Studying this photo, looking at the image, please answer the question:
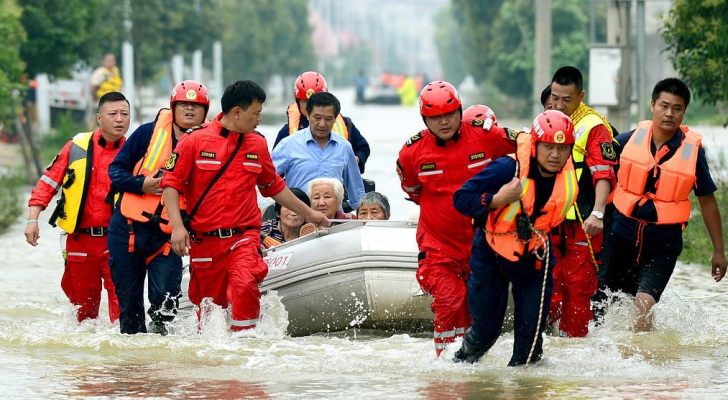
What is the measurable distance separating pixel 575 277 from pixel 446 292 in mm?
990

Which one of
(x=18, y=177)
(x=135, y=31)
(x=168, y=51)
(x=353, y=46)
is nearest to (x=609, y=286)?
(x=18, y=177)

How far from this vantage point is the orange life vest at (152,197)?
30.9 feet

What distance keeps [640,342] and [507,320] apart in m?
0.90

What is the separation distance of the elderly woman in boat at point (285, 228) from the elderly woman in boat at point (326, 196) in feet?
0.31

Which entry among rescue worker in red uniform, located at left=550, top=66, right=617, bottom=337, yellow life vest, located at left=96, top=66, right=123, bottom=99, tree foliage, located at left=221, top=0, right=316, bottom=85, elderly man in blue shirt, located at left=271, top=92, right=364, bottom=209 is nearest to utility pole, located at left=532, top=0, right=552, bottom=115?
yellow life vest, located at left=96, top=66, right=123, bottom=99

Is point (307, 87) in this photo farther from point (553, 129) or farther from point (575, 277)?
point (553, 129)

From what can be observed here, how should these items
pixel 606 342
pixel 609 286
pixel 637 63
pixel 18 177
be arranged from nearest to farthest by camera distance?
pixel 606 342
pixel 609 286
pixel 637 63
pixel 18 177

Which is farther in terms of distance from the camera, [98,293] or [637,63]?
[637,63]

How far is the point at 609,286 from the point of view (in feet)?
33.0

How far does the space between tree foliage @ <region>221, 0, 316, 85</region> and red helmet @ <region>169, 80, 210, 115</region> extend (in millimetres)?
53858

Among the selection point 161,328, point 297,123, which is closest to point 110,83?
point 297,123

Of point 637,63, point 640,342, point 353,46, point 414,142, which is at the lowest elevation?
point 640,342

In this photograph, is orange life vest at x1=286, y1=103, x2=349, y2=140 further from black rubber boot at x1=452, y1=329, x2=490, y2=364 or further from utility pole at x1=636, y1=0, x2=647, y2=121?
utility pole at x1=636, y1=0, x2=647, y2=121

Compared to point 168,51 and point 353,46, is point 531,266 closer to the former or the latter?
point 168,51
